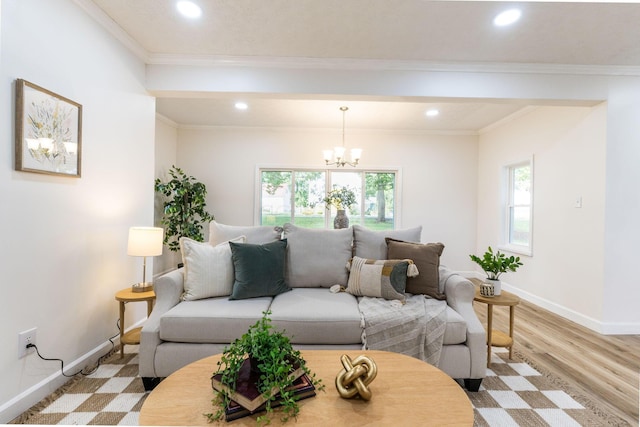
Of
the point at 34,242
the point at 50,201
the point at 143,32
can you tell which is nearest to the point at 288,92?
the point at 143,32

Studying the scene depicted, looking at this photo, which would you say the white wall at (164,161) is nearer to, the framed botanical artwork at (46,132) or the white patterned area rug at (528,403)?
the framed botanical artwork at (46,132)

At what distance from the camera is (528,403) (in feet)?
6.14

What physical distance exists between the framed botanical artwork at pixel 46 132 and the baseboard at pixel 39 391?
4.14ft

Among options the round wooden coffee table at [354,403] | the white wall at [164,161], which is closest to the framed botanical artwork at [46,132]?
the round wooden coffee table at [354,403]

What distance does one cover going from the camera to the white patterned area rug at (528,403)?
1.71 m

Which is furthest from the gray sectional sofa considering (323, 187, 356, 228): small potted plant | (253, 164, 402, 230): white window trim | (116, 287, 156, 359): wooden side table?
(253, 164, 402, 230): white window trim

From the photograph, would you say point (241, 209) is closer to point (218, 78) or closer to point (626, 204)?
point (218, 78)

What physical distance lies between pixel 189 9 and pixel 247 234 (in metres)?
1.72

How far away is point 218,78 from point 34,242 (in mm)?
1949

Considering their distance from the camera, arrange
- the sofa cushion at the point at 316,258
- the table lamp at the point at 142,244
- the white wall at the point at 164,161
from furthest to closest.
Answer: the white wall at the point at 164,161 < the sofa cushion at the point at 316,258 < the table lamp at the point at 142,244

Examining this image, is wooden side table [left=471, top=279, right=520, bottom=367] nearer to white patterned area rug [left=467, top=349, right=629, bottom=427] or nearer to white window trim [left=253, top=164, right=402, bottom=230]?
white patterned area rug [left=467, top=349, right=629, bottom=427]

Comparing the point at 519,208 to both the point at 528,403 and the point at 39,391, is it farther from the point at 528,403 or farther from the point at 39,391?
the point at 39,391

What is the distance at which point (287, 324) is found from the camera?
202 cm

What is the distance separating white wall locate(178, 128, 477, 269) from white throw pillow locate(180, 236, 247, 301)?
299cm
